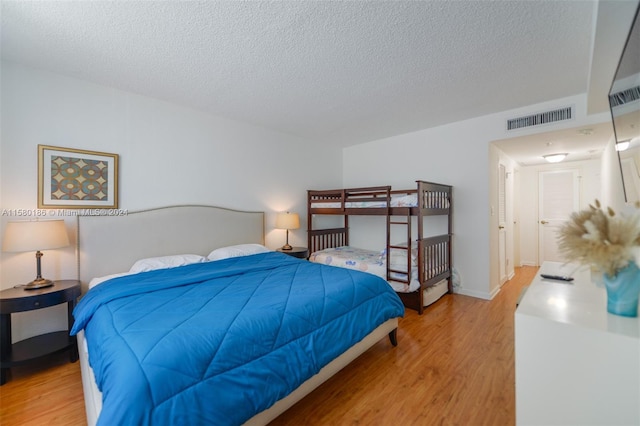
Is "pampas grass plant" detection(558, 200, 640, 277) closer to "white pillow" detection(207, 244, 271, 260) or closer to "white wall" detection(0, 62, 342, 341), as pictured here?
"white pillow" detection(207, 244, 271, 260)

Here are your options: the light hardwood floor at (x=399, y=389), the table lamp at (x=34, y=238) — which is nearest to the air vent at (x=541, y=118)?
the light hardwood floor at (x=399, y=389)

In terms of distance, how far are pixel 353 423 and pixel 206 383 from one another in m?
0.95

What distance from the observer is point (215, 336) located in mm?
1303

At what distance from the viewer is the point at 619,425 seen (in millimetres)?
878

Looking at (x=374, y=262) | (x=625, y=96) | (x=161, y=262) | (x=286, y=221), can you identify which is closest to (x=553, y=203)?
(x=374, y=262)

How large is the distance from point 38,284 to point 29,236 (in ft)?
1.33

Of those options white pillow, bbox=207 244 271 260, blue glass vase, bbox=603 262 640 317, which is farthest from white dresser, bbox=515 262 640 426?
white pillow, bbox=207 244 271 260

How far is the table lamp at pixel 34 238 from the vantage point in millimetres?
2010

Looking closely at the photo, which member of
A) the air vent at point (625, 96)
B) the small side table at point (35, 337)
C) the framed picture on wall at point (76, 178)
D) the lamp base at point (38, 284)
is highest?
the air vent at point (625, 96)

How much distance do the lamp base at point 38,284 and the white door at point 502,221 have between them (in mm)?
5331

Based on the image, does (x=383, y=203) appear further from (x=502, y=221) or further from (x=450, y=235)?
(x=502, y=221)

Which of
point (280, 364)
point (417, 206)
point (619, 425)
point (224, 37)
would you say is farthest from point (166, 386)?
point (417, 206)

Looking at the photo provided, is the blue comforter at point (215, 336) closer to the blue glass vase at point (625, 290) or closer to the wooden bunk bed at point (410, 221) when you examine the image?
the wooden bunk bed at point (410, 221)

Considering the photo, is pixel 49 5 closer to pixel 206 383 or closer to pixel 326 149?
pixel 206 383
